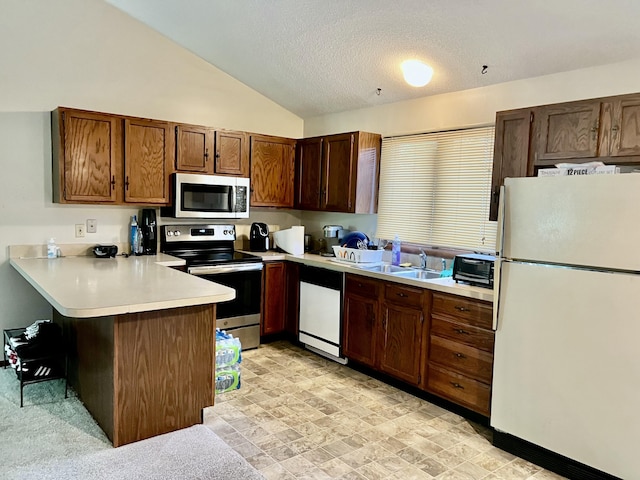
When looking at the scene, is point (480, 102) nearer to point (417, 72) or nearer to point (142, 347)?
point (417, 72)

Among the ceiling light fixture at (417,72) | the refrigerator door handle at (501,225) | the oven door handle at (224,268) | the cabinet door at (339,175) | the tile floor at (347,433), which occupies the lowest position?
the tile floor at (347,433)

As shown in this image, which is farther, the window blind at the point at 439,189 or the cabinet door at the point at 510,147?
the window blind at the point at 439,189

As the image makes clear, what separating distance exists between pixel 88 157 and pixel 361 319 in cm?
252

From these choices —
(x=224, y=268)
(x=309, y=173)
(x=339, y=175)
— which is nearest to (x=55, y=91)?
(x=224, y=268)

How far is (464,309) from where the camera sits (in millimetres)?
3004

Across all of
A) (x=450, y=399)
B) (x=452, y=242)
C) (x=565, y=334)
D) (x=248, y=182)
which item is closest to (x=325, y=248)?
(x=248, y=182)

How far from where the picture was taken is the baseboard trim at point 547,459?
7.67 feet

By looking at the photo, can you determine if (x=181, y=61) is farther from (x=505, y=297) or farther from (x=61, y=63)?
(x=505, y=297)

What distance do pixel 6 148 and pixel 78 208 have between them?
67 centimetres

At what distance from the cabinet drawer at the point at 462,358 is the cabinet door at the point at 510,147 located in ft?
2.92

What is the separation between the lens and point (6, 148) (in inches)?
141

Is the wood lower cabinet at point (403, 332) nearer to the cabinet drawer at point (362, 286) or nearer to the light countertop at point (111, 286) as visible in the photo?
the cabinet drawer at point (362, 286)

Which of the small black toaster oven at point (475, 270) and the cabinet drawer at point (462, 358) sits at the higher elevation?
the small black toaster oven at point (475, 270)

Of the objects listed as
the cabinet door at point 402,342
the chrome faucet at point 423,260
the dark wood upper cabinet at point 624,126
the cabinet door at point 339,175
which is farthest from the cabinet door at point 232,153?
the dark wood upper cabinet at point 624,126
